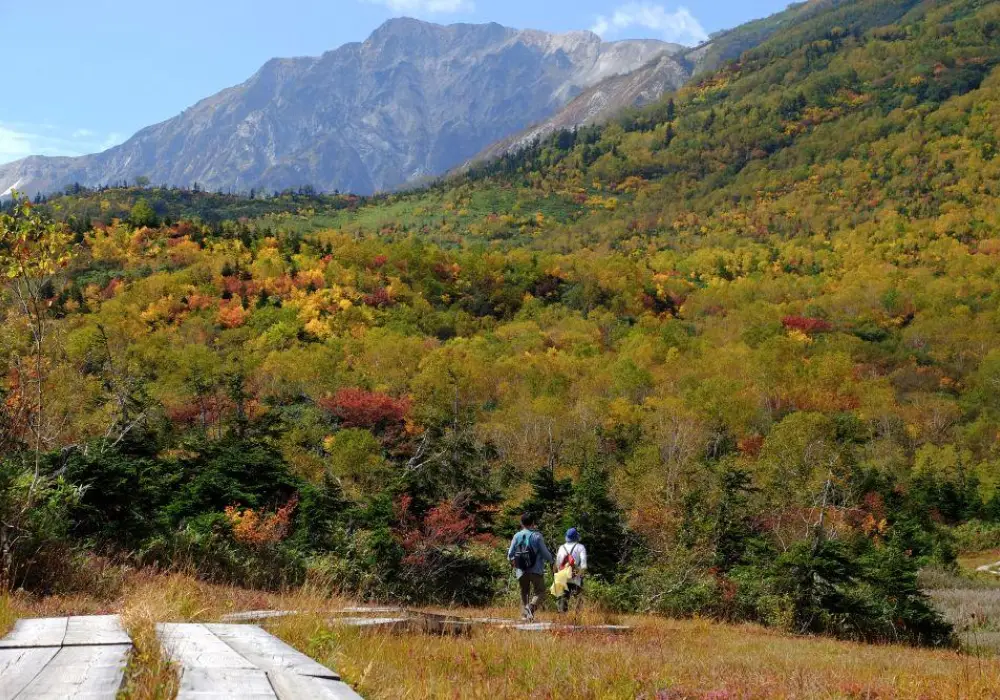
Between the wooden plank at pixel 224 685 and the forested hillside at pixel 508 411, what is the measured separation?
6.04m

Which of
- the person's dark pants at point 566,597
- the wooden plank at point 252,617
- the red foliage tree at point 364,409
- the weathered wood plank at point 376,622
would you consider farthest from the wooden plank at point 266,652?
the red foliage tree at point 364,409

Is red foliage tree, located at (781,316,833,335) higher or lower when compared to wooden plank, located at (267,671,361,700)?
lower

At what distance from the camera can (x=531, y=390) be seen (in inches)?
2889

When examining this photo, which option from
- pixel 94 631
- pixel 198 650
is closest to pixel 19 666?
pixel 198 650

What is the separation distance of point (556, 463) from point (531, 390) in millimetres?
17232

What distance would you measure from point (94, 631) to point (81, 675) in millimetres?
1365

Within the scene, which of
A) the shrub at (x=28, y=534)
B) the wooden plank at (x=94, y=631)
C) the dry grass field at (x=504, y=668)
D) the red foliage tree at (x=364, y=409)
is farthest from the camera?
the red foliage tree at (x=364, y=409)

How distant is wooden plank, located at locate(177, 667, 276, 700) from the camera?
135 inches

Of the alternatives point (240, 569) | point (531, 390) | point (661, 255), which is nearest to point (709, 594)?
point (240, 569)

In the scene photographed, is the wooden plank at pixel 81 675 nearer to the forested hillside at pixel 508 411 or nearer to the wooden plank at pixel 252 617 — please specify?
the wooden plank at pixel 252 617

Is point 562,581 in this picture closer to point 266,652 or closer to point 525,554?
point 525,554

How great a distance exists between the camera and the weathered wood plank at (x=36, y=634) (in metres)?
4.41

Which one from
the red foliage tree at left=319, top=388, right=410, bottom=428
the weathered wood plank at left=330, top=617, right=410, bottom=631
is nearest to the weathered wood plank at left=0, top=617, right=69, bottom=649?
the weathered wood plank at left=330, top=617, right=410, bottom=631

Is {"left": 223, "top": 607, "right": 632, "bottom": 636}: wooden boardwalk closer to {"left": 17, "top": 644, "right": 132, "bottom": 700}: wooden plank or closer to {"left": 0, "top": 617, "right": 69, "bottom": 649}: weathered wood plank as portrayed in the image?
{"left": 0, "top": 617, "right": 69, "bottom": 649}: weathered wood plank
